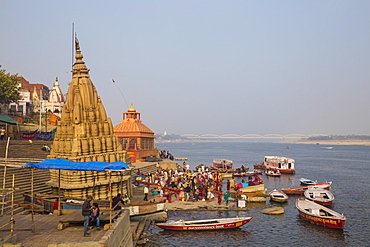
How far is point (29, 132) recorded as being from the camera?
44688mm

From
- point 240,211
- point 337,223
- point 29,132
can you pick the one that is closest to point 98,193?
point 240,211

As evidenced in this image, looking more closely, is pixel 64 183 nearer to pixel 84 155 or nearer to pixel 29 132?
pixel 84 155

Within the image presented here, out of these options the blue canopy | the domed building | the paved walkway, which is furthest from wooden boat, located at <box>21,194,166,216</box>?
the domed building

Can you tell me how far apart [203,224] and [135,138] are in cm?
4604

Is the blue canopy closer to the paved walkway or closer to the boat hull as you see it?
the paved walkway

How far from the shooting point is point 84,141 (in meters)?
26.0

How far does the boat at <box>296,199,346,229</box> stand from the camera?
27.9 metres

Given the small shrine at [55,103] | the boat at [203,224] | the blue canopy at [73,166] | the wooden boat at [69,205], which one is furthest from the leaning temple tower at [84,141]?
the small shrine at [55,103]

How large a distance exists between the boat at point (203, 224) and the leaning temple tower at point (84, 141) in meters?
4.56

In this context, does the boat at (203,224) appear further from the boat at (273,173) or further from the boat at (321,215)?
the boat at (273,173)

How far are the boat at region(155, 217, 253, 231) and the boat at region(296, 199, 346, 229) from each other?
21.9 feet

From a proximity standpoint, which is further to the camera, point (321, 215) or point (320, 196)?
point (320, 196)

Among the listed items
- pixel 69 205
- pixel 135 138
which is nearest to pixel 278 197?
pixel 69 205

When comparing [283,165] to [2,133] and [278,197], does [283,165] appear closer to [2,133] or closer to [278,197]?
[278,197]
